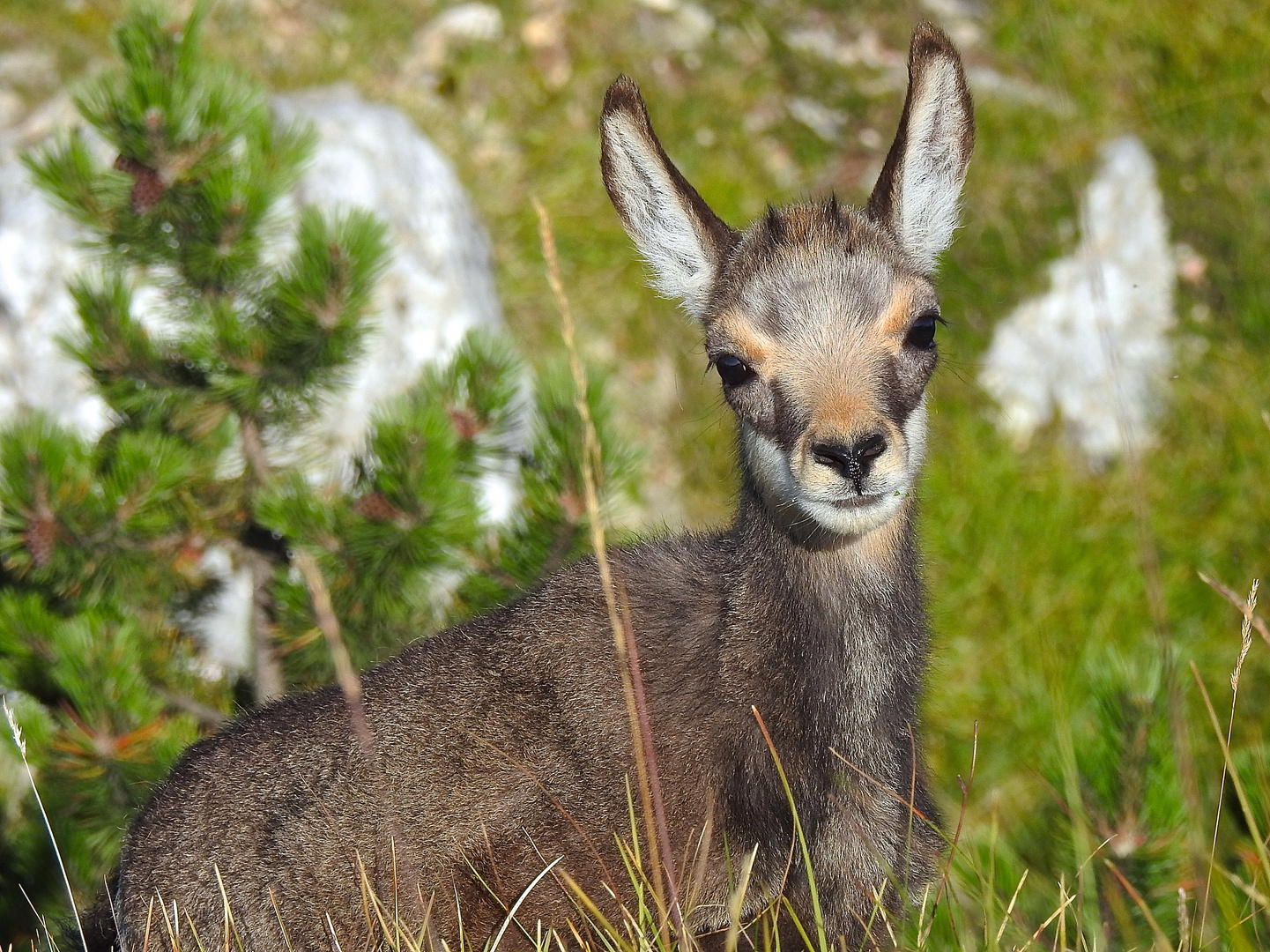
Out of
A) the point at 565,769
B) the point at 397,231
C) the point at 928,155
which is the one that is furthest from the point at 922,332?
the point at 397,231

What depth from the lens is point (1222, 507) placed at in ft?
31.7

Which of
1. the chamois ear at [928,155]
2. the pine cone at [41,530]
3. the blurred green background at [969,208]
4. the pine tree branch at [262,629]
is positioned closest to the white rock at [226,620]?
the pine tree branch at [262,629]

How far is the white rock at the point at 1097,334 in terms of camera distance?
33.3 ft

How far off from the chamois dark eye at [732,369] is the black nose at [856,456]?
603mm

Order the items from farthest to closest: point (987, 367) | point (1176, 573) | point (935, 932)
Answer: point (987, 367) → point (1176, 573) → point (935, 932)

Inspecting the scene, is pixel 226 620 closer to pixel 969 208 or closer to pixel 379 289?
pixel 379 289

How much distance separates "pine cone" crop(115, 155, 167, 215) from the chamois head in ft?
8.17

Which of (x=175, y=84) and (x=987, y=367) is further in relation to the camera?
(x=987, y=367)

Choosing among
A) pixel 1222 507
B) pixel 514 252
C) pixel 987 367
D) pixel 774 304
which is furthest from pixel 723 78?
pixel 774 304

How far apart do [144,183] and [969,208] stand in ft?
21.5

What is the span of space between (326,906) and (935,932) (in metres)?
2.11

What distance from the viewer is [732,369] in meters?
4.74

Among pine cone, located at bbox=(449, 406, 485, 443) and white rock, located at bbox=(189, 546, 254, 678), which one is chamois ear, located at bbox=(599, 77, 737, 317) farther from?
white rock, located at bbox=(189, 546, 254, 678)

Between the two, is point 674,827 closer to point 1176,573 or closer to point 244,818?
point 244,818
